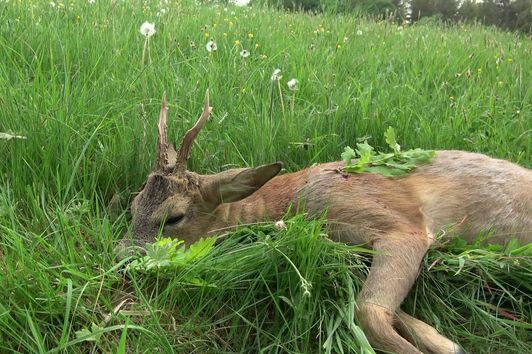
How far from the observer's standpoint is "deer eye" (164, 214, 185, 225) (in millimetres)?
3117

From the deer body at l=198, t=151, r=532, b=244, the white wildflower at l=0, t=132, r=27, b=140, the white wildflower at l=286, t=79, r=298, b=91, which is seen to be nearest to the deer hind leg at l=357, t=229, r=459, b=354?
the deer body at l=198, t=151, r=532, b=244

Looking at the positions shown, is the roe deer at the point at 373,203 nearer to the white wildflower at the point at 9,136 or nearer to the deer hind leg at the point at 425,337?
the deer hind leg at the point at 425,337

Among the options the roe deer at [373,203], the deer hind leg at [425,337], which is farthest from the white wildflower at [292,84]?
the deer hind leg at [425,337]

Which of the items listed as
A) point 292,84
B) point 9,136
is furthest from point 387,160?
point 9,136

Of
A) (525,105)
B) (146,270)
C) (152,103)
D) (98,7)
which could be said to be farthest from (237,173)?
(98,7)

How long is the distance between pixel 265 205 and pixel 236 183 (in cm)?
35

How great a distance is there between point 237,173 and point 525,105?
114 inches

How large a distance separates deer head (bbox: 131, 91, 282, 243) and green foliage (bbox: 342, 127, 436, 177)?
0.63 metres

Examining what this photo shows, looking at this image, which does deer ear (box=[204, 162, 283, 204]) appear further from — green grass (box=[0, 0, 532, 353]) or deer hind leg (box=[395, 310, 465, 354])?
deer hind leg (box=[395, 310, 465, 354])

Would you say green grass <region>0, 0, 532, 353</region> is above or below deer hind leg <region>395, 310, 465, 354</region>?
above

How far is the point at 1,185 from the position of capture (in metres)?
3.08

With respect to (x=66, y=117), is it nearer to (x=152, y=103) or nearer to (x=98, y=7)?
(x=152, y=103)

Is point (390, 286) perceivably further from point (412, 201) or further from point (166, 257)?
point (166, 257)

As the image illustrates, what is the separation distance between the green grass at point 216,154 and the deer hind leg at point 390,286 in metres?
0.09
